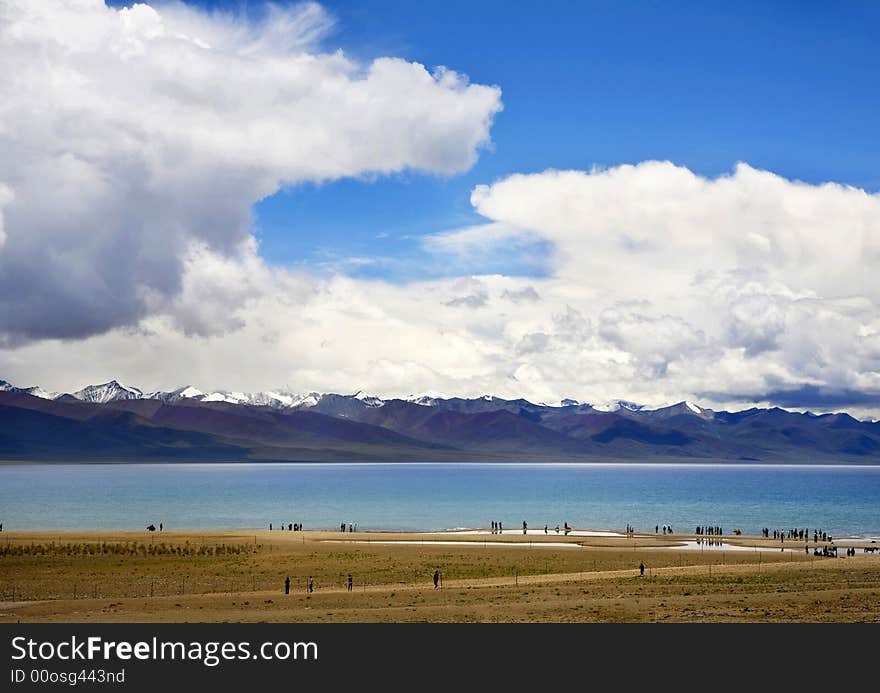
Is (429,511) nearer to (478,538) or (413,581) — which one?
(478,538)

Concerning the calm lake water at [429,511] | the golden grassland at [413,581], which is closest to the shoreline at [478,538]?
the golden grassland at [413,581]

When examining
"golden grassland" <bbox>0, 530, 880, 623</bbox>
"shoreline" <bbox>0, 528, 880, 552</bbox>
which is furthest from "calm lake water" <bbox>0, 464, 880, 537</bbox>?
"golden grassland" <bbox>0, 530, 880, 623</bbox>

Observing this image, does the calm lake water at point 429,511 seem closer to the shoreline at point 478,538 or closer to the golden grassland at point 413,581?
the shoreline at point 478,538

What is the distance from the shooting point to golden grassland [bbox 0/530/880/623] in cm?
3662

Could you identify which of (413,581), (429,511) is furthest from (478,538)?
(429,511)

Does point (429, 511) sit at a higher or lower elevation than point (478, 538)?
higher

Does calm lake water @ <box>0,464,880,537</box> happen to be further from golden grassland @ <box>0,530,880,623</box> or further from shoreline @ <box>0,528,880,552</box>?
golden grassland @ <box>0,530,880,623</box>

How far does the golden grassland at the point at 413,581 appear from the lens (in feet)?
120

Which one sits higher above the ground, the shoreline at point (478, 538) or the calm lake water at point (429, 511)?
the calm lake water at point (429, 511)

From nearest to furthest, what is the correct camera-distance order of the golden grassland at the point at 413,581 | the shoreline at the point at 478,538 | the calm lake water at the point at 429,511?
1. the golden grassland at the point at 413,581
2. the shoreline at the point at 478,538
3. the calm lake water at the point at 429,511

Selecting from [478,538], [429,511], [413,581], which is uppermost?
[429,511]

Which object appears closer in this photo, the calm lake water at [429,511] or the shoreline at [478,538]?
the shoreline at [478,538]

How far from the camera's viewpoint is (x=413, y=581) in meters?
55.0
